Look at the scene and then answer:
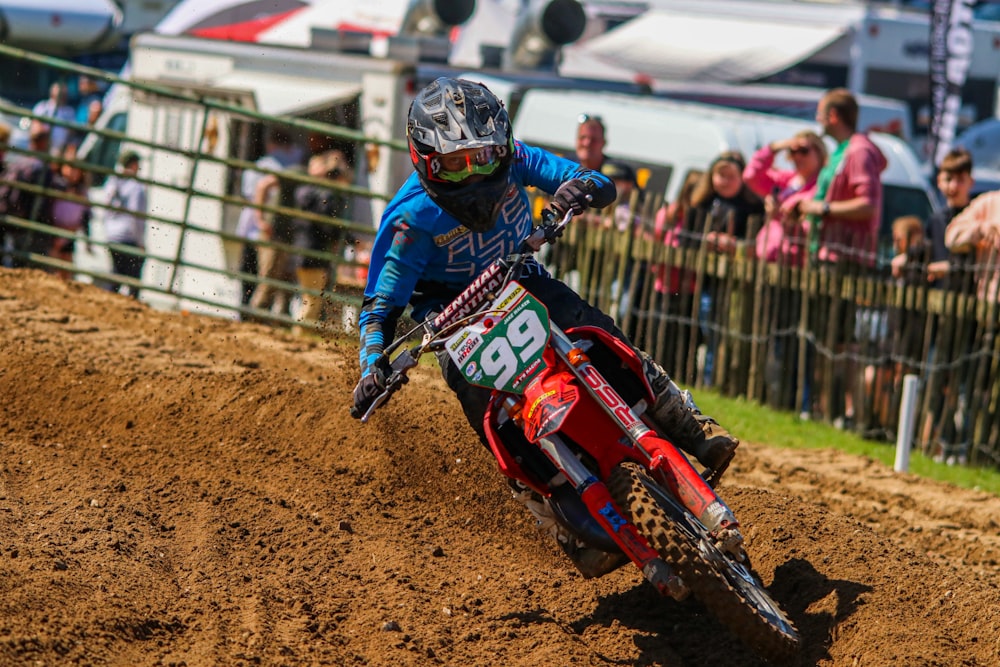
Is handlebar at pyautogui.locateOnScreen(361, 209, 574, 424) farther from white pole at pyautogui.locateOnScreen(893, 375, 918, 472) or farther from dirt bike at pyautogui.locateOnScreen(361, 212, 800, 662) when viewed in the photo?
white pole at pyautogui.locateOnScreen(893, 375, 918, 472)

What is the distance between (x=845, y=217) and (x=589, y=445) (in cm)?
547

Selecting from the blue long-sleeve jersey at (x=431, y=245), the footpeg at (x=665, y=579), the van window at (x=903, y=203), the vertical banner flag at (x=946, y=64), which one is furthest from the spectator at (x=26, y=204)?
the vertical banner flag at (x=946, y=64)

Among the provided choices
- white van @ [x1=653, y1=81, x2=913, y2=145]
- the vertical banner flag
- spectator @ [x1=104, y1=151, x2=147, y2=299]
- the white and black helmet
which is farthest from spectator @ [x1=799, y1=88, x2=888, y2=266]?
the vertical banner flag

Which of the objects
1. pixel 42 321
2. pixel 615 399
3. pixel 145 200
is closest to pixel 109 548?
pixel 615 399

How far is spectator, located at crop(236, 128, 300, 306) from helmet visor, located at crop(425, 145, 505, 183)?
7.45 meters

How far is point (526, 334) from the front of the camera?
18.3 feet

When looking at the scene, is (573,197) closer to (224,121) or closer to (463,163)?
(463,163)

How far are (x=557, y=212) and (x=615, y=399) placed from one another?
86 centimetres

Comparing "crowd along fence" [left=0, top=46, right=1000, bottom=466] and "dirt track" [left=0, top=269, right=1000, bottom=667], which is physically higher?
"crowd along fence" [left=0, top=46, right=1000, bottom=466]

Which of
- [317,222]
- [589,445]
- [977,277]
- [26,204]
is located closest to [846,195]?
[977,277]

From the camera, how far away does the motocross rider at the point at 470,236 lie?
5.70m

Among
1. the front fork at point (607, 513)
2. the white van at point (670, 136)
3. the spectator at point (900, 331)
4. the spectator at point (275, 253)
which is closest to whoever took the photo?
the front fork at point (607, 513)

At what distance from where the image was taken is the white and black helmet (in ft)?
18.5

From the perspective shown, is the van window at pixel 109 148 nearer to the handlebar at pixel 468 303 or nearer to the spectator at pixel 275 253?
the spectator at pixel 275 253
